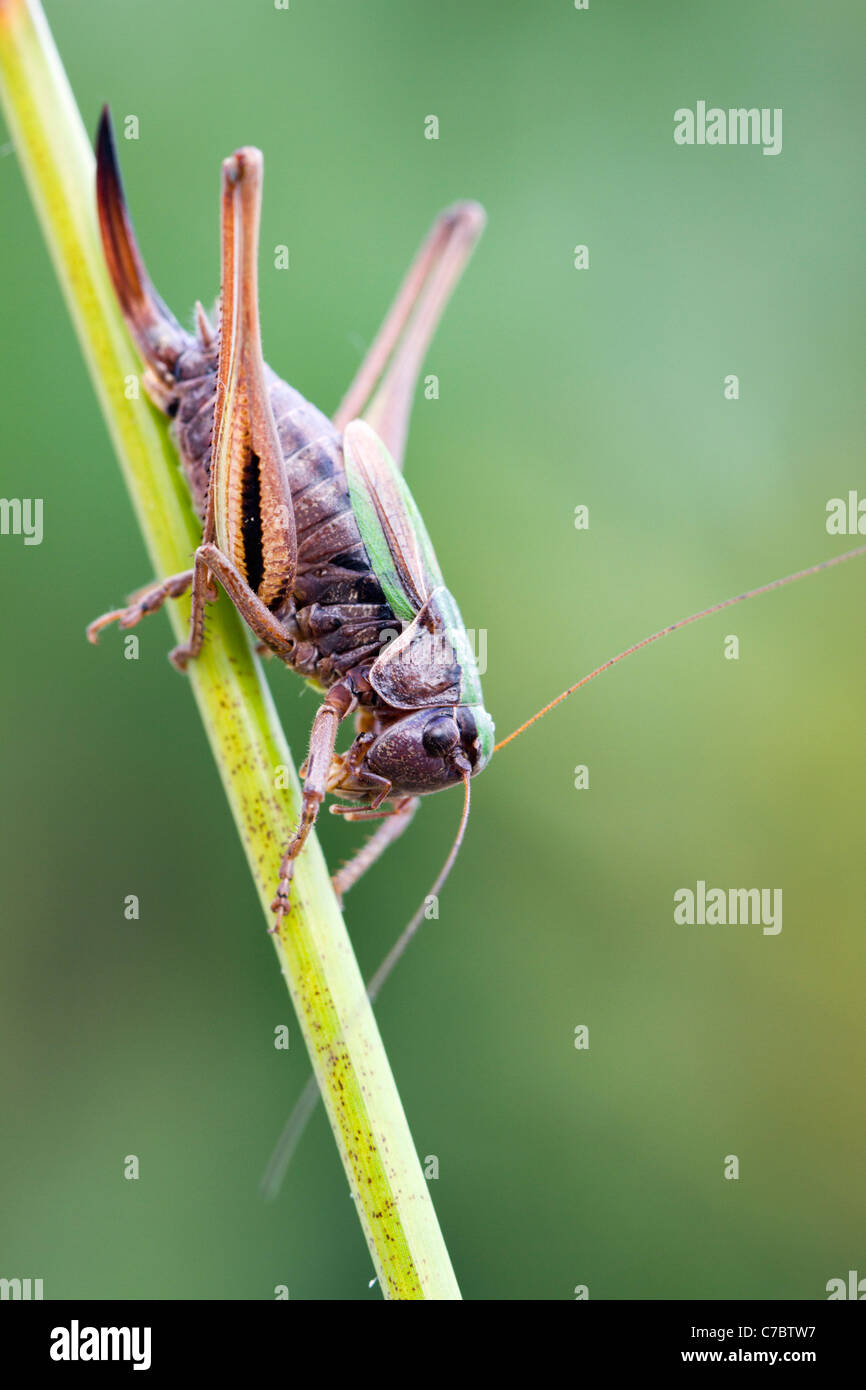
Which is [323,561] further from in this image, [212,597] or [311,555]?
[212,597]

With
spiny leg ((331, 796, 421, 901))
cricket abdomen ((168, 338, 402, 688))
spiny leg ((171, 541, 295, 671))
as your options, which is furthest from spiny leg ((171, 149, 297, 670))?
spiny leg ((331, 796, 421, 901))

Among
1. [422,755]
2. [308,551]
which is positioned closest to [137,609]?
[308,551]

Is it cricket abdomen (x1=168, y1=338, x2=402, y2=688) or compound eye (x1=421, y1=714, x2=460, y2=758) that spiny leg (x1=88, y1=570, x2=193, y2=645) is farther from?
compound eye (x1=421, y1=714, x2=460, y2=758)

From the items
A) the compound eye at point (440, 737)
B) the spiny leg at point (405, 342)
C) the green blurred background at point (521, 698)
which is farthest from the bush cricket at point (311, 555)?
the green blurred background at point (521, 698)

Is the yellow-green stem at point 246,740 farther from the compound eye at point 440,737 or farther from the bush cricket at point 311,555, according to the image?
the compound eye at point 440,737

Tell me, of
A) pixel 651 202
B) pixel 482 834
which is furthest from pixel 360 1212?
pixel 651 202

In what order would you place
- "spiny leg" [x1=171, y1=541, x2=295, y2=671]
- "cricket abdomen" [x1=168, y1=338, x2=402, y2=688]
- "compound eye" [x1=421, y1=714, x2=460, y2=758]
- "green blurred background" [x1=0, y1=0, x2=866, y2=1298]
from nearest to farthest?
"spiny leg" [x1=171, y1=541, x2=295, y2=671]
"compound eye" [x1=421, y1=714, x2=460, y2=758]
"cricket abdomen" [x1=168, y1=338, x2=402, y2=688]
"green blurred background" [x1=0, y1=0, x2=866, y2=1298]
